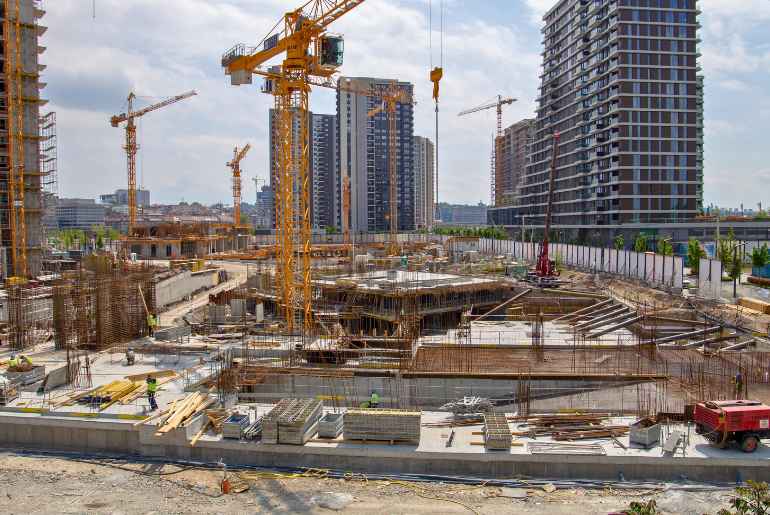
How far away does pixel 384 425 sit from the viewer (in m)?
12.7

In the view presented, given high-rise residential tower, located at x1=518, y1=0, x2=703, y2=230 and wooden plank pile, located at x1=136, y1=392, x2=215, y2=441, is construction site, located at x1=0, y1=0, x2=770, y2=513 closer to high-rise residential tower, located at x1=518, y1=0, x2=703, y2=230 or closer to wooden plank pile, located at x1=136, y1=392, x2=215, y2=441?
wooden plank pile, located at x1=136, y1=392, x2=215, y2=441

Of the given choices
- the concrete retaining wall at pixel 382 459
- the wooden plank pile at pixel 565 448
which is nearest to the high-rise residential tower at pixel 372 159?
the concrete retaining wall at pixel 382 459

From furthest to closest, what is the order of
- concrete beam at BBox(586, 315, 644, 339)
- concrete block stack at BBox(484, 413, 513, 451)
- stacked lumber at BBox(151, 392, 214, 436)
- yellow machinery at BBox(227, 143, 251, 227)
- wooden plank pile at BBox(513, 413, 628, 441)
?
yellow machinery at BBox(227, 143, 251, 227), concrete beam at BBox(586, 315, 644, 339), stacked lumber at BBox(151, 392, 214, 436), wooden plank pile at BBox(513, 413, 628, 441), concrete block stack at BBox(484, 413, 513, 451)

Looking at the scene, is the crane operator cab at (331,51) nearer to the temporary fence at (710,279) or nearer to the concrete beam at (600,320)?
the concrete beam at (600,320)

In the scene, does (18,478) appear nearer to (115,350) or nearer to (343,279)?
(115,350)

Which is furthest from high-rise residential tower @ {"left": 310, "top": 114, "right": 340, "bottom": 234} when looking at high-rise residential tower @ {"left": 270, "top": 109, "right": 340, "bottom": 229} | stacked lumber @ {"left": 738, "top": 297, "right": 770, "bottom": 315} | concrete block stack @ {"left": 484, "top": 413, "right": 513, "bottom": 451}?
concrete block stack @ {"left": 484, "top": 413, "right": 513, "bottom": 451}

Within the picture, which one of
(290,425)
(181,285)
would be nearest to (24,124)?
(181,285)

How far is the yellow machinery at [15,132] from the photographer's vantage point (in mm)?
37500

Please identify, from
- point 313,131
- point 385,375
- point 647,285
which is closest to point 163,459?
point 385,375

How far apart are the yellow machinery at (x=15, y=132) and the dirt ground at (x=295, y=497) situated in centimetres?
2990

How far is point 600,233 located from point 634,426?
50.3 m

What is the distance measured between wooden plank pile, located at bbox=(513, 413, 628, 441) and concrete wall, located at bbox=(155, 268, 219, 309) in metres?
20.3

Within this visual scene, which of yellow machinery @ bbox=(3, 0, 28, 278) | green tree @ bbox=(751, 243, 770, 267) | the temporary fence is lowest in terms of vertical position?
the temporary fence

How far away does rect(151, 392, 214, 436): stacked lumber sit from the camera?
43.4 feet
